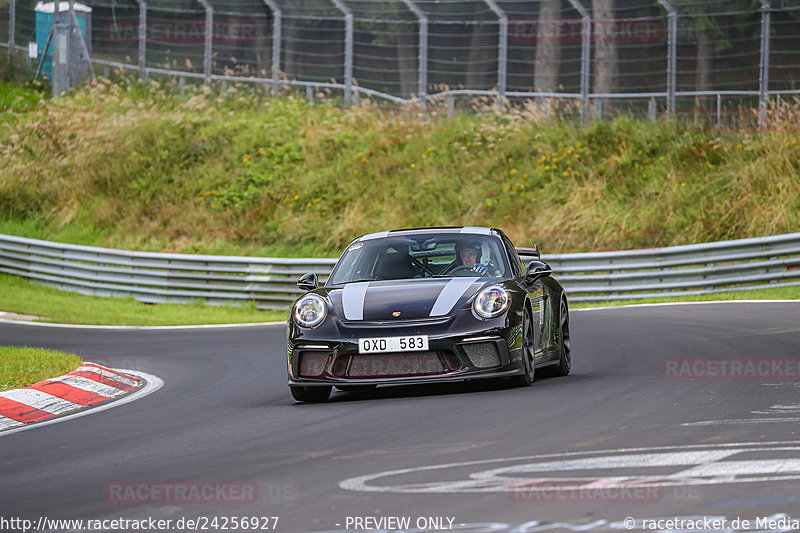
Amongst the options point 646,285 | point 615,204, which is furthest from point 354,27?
point 646,285

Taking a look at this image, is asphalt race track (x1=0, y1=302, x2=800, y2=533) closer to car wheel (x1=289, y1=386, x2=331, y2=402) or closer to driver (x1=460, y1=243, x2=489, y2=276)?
car wheel (x1=289, y1=386, x2=331, y2=402)

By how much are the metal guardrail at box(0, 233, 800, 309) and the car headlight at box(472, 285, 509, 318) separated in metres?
10.9

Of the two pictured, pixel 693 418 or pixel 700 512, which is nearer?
pixel 700 512

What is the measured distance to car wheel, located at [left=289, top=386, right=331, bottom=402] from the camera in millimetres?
9698

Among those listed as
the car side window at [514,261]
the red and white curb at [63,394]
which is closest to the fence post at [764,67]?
the car side window at [514,261]

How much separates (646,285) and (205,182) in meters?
13.0

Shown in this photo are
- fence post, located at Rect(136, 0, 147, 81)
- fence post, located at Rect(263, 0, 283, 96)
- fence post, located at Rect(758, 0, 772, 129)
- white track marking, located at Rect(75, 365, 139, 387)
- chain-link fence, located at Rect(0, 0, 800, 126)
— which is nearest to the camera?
white track marking, located at Rect(75, 365, 139, 387)

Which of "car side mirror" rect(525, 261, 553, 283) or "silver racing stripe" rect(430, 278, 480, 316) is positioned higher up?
"car side mirror" rect(525, 261, 553, 283)

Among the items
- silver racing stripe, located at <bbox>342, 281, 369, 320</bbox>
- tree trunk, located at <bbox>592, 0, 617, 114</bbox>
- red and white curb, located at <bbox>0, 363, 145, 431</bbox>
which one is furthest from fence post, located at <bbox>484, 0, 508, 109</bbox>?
silver racing stripe, located at <bbox>342, 281, 369, 320</bbox>

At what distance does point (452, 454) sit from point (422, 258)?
4.08 m

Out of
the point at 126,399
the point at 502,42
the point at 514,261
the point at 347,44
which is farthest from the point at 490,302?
the point at 347,44

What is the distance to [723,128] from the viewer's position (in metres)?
25.9

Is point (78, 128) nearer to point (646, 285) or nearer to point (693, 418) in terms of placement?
point (646, 285)

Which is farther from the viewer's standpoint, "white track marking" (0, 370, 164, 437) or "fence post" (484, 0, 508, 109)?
"fence post" (484, 0, 508, 109)
